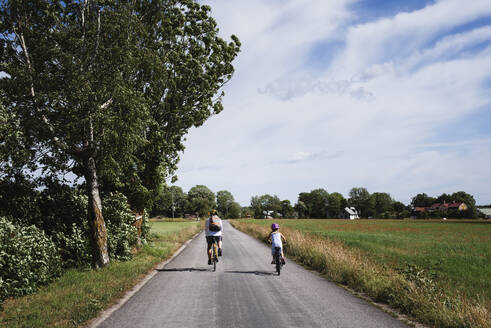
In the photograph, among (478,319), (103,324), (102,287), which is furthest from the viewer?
(102,287)

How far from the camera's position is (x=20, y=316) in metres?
5.92

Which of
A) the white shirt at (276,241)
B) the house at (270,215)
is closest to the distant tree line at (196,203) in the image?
the house at (270,215)

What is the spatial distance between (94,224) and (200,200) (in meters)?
106

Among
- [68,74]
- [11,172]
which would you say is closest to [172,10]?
[68,74]

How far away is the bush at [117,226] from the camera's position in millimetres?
12492

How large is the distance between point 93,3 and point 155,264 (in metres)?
9.47

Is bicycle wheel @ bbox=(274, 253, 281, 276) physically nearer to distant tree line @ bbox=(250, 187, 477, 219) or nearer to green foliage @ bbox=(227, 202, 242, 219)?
distant tree line @ bbox=(250, 187, 477, 219)

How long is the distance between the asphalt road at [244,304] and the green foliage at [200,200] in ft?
327

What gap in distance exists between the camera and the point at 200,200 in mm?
115625

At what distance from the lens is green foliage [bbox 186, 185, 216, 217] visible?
112 metres

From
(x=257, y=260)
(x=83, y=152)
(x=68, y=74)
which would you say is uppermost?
(x=68, y=74)

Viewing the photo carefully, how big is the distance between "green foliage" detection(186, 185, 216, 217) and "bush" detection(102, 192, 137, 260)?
95.4 m

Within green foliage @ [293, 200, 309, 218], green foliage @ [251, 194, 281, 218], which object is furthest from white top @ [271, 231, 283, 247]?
green foliage @ [251, 194, 281, 218]

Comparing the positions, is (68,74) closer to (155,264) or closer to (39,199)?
(39,199)
